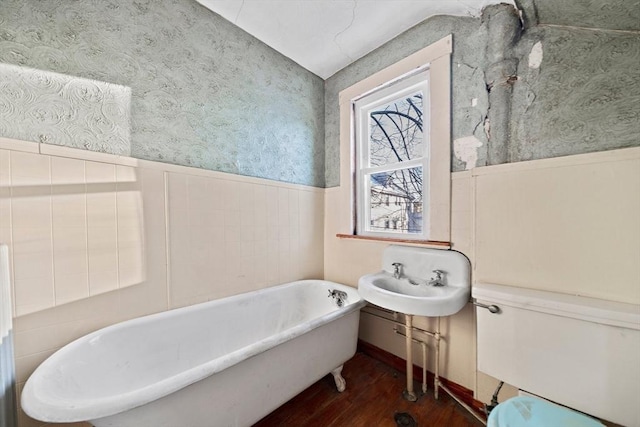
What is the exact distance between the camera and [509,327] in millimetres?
1035

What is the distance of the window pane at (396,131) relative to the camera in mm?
1696

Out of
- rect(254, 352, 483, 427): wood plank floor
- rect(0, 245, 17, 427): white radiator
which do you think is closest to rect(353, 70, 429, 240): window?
rect(254, 352, 483, 427): wood plank floor

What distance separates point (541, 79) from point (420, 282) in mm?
1274

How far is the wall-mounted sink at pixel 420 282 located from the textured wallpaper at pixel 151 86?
1.05 metres

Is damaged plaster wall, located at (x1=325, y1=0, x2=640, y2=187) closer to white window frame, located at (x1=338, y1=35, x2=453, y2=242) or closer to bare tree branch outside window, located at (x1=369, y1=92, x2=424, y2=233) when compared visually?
white window frame, located at (x1=338, y1=35, x2=453, y2=242)

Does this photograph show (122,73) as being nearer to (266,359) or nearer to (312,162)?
(312,162)

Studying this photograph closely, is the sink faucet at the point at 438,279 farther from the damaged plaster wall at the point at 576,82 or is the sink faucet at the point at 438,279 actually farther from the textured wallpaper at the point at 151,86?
the textured wallpaper at the point at 151,86

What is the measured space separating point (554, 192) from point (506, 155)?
290 mm

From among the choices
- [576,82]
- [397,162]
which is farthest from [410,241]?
[576,82]

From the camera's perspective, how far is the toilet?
0.79 metres

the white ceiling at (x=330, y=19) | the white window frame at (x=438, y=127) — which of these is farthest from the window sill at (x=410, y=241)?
the white ceiling at (x=330, y=19)

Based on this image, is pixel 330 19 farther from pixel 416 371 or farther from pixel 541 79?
pixel 416 371

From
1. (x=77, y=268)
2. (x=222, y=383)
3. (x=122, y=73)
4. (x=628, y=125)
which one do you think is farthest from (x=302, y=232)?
(x=628, y=125)

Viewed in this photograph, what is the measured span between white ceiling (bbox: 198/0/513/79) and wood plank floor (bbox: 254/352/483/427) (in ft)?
7.41
